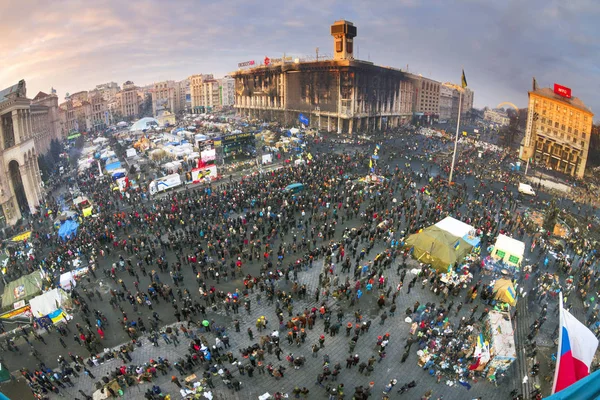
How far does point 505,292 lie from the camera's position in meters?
18.2

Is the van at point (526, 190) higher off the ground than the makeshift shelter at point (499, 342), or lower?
lower

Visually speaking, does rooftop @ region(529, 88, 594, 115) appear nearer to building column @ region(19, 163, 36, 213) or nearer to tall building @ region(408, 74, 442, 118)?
tall building @ region(408, 74, 442, 118)

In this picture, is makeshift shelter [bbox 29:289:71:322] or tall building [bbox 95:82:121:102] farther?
tall building [bbox 95:82:121:102]

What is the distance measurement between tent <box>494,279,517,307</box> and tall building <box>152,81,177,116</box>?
145 metres

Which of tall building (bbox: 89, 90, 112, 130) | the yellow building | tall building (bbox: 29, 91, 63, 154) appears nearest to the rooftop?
the yellow building

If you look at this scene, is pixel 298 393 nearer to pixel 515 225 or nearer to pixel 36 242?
pixel 515 225

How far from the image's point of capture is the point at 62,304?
63.1ft

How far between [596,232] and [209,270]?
Answer: 31643 mm

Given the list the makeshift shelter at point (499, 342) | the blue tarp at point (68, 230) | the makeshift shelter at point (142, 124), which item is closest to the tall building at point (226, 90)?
the makeshift shelter at point (142, 124)

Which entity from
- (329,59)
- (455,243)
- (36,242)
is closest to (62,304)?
(36,242)

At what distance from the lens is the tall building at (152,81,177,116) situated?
Answer: 461 feet

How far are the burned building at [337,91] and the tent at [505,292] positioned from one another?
188 ft

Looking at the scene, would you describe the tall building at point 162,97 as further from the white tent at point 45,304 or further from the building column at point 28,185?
the white tent at point 45,304

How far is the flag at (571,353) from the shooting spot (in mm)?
7754
